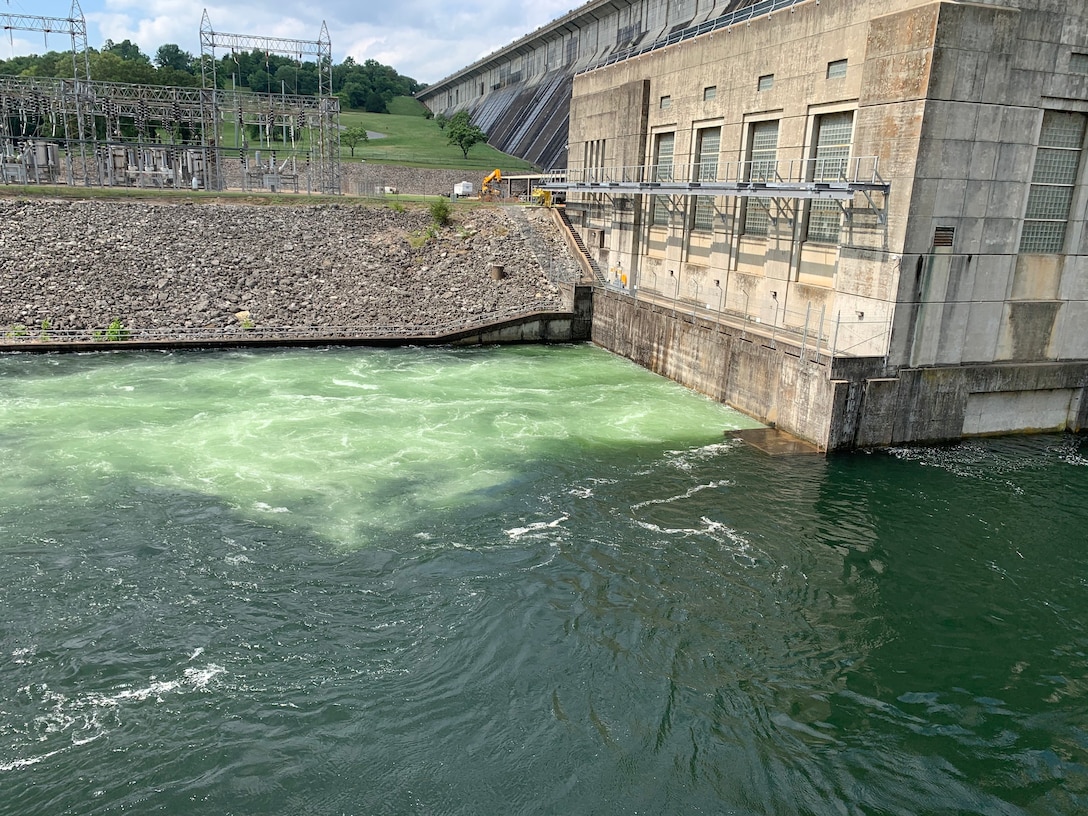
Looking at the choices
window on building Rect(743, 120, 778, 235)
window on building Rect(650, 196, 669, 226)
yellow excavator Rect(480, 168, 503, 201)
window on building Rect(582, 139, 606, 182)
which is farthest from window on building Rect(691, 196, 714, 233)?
yellow excavator Rect(480, 168, 503, 201)

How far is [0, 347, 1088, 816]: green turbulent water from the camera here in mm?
9945

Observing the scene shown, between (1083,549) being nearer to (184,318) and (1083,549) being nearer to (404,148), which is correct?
(184,318)

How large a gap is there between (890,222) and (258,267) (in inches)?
1085

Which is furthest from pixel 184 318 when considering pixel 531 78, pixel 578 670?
pixel 531 78

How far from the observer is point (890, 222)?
71.4 feet

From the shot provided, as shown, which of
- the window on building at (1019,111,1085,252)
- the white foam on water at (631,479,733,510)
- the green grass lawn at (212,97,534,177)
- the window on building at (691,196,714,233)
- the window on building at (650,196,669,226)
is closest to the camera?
the white foam on water at (631,479,733,510)

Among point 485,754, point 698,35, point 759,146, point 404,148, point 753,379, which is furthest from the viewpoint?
point 404,148

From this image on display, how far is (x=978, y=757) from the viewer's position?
1058 cm

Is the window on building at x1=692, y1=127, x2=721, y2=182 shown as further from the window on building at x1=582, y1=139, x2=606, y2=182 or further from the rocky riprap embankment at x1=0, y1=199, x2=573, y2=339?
the rocky riprap embankment at x1=0, y1=199, x2=573, y2=339

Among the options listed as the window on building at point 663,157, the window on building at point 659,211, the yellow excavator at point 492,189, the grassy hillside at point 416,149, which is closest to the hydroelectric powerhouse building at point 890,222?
the window on building at point 659,211

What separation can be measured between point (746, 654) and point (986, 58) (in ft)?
54.8

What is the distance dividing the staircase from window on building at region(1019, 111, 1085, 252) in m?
19.0

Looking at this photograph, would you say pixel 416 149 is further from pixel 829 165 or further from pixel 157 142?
pixel 829 165

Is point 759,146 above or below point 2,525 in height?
above
